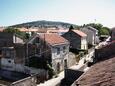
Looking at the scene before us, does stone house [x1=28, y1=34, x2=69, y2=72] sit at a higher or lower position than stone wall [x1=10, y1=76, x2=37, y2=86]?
higher

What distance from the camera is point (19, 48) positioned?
3534cm

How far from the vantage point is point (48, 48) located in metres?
32.8

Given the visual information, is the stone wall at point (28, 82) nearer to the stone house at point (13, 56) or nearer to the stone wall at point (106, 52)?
the stone house at point (13, 56)

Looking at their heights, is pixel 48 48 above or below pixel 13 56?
above

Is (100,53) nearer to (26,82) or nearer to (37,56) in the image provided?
(26,82)

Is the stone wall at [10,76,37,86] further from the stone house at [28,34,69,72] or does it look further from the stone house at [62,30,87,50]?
the stone house at [62,30,87,50]

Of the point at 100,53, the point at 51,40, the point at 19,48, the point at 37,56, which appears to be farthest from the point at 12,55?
the point at 100,53

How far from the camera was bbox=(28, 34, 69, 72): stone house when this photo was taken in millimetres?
32906

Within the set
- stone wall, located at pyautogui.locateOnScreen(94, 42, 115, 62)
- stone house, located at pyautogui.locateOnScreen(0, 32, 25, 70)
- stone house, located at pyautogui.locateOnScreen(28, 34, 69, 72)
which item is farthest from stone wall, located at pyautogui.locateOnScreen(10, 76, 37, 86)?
stone wall, located at pyautogui.locateOnScreen(94, 42, 115, 62)

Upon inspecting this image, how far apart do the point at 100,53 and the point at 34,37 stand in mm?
16905

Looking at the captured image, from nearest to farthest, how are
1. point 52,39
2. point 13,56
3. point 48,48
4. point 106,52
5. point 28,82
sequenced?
point 106,52, point 28,82, point 48,48, point 52,39, point 13,56

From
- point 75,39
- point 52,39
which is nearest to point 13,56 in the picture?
point 52,39

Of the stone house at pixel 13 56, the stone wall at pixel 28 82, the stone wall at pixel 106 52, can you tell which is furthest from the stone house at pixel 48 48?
the stone wall at pixel 106 52

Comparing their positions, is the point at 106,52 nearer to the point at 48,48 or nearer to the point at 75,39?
the point at 48,48
